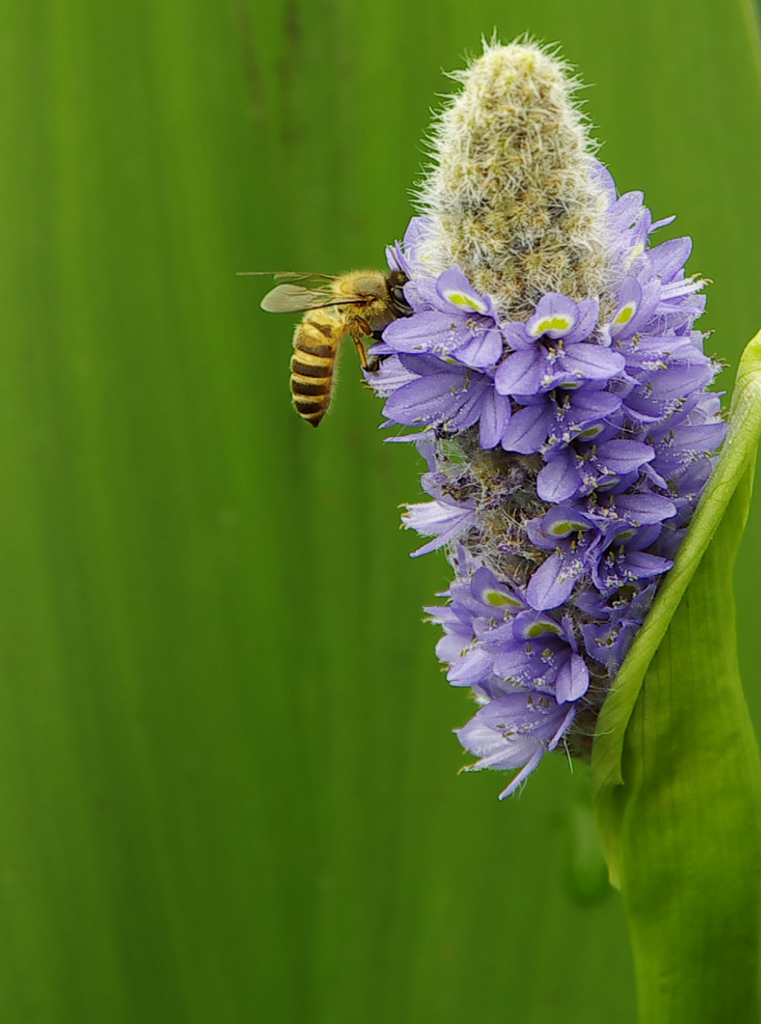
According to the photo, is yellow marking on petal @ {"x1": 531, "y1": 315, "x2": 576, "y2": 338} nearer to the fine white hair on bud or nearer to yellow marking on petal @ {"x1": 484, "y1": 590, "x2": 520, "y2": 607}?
the fine white hair on bud

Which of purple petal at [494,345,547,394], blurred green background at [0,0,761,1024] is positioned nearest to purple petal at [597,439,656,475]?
purple petal at [494,345,547,394]

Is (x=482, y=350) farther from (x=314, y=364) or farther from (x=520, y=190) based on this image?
(x=314, y=364)

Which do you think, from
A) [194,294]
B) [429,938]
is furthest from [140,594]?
[429,938]

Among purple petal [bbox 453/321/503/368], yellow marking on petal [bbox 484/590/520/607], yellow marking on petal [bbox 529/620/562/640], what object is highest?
purple petal [bbox 453/321/503/368]

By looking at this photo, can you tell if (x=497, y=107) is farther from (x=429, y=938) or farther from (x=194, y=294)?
(x=429, y=938)

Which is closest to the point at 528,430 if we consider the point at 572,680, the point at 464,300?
the point at 464,300

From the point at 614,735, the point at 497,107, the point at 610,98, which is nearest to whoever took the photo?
the point at 497,107

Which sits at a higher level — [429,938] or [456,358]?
[456,358]

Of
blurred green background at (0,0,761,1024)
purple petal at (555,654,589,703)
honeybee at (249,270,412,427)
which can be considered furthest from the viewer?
blurred green background at (0,0,761,1024)
